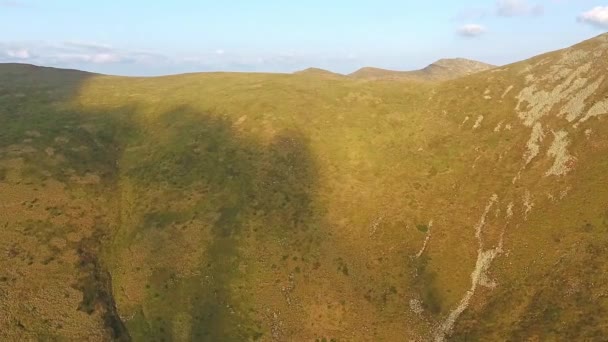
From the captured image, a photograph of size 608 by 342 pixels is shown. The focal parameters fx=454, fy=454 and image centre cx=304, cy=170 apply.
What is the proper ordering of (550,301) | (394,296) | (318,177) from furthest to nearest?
(318,177) → (394,296) → (550,301)

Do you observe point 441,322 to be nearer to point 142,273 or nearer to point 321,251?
point 321,251

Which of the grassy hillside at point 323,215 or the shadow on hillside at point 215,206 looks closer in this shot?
the grassy hillside at point 323,215

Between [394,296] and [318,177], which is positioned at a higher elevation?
[318,177]

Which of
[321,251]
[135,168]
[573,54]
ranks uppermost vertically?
[573,54]

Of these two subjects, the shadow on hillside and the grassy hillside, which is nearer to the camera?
the grassy hillside

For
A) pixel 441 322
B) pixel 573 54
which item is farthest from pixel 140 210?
pixel 573 54

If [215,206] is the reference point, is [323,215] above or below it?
above

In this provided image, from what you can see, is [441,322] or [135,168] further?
[135,168]

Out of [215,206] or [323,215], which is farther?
[215,206]
